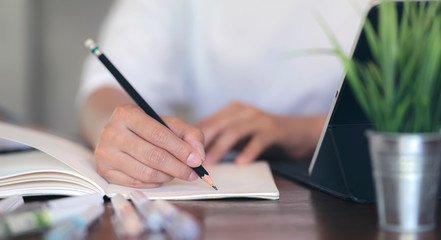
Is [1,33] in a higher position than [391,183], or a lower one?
higher

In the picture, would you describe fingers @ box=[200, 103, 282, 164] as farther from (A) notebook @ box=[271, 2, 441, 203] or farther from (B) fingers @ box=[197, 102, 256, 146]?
(A) notebook @ box=[271, 2, 441, 203]

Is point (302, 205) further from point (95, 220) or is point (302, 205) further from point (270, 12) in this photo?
point (270, 12)

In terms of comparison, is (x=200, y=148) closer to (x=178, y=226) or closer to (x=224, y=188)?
(x=224, y=188)

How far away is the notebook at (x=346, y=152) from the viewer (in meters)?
0.62

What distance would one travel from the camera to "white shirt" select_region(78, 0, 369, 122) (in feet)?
4.90

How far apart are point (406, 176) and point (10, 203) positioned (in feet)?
1.45

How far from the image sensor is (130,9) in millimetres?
1494

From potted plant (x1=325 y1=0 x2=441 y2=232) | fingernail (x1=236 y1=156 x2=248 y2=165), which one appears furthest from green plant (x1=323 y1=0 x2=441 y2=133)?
fingernail (x1=236 y1=156 x2=248 y2=165)

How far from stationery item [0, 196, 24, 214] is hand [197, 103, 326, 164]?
17.7 inches

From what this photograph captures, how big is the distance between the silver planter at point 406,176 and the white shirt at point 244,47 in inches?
40.2

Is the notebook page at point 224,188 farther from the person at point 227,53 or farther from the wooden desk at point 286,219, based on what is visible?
the person at point 227,53

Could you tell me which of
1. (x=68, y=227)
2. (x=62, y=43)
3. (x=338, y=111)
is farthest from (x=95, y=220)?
(x=62, y=43)

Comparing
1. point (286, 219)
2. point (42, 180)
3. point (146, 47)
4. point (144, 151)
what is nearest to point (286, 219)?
point (286, 219)

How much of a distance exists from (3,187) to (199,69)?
103 centimetres
